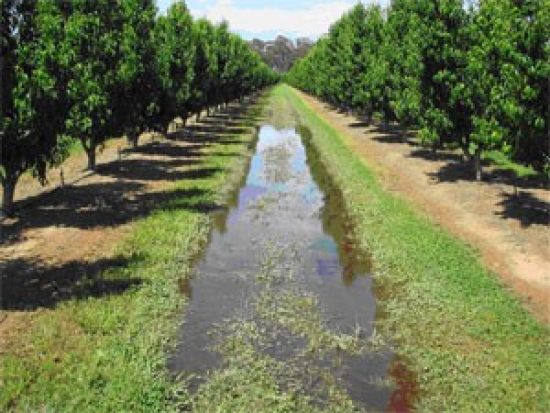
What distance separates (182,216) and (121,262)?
5005 millimetres

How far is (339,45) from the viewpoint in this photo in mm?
61281

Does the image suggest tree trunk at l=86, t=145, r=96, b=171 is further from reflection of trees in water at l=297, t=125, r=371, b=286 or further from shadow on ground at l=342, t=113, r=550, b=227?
shadow on ground at l=342, t=113, r=550, b=227

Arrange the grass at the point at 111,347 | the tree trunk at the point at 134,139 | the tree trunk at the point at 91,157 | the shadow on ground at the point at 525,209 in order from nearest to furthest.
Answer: the grass at the point at 111,347
the shadow on ground at the point at 525,209
the tree trunk at the point at 91,157
the tree trunk at the point at 134,139

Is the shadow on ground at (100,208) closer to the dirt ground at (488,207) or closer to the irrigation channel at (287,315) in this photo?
the irrigation channel at (287,315)

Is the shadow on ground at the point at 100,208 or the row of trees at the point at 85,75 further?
the row of trees at the point at 85,75

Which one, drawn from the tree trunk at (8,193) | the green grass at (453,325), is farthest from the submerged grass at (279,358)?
the tree trunk at (8,193)

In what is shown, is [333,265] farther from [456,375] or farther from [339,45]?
[339,45]

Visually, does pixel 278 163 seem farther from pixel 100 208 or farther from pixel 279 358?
pixel 279 358

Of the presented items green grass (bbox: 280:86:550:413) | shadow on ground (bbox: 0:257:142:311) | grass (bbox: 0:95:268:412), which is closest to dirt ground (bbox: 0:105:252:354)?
shadow on ground (bbox: 0:257:142:311)

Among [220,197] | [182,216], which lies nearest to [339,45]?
[220,197]

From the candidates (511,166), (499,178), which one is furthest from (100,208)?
(511,166)

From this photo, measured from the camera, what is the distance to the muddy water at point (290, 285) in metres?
11.3

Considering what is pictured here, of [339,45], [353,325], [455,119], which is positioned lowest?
[353,325]

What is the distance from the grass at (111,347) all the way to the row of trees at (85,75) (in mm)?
4901
